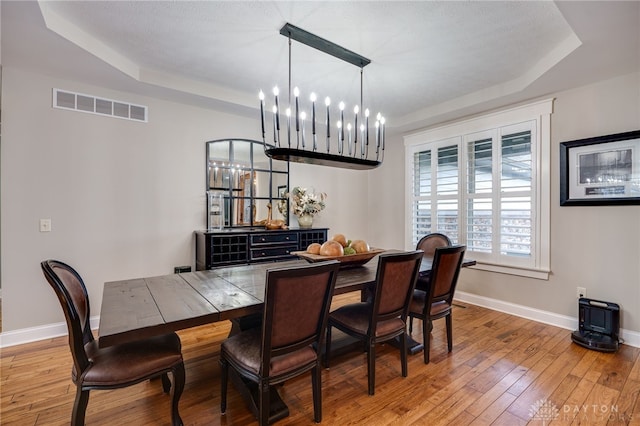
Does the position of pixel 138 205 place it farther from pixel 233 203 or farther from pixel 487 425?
pixel 487 425

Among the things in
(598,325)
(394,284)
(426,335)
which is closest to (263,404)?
(394,284)

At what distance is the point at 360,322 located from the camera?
219cm

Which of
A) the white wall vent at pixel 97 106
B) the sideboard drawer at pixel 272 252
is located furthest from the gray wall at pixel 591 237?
the white wall vent at pixel 97 106

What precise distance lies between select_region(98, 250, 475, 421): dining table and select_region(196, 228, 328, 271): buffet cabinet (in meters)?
0.98

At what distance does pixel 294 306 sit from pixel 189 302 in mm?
627

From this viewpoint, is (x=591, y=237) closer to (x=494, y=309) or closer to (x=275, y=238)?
(x=494, y=309)

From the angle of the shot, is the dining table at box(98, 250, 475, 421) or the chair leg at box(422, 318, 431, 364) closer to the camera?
the dining table at box(98, 250, 475, 421)

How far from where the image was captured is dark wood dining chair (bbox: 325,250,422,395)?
6.65 feet

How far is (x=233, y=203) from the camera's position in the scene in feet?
13.0

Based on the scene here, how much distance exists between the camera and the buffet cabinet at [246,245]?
134 inches

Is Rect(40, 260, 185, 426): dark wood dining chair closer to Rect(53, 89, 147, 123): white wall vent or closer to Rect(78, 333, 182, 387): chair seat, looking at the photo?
Rect(78, 333, 182, 387): chair seat

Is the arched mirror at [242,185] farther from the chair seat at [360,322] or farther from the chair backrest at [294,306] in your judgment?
the chair backrest at [294,306]

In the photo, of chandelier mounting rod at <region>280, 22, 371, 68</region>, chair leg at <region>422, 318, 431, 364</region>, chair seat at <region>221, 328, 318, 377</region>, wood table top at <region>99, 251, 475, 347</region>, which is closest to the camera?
wood table top at <region>99, 251, 475, 347</region>

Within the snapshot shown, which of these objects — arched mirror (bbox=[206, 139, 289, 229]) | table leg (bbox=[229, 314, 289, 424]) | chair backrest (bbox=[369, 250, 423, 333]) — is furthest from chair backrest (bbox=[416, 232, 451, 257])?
table leg (bbox=[229, 314, 289, 424])
